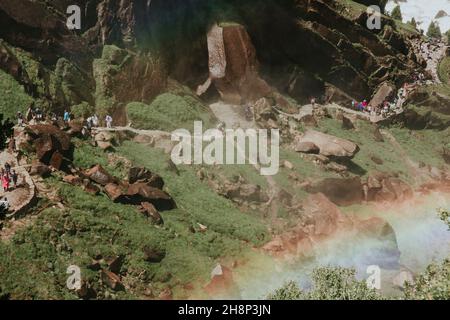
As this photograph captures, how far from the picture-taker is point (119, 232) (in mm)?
31406

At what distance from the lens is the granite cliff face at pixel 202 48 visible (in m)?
41.3

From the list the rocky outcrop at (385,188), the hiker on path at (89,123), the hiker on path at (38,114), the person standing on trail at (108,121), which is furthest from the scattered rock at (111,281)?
the rocky outcrop at (385,188)

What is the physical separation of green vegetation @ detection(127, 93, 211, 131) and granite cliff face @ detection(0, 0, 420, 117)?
4.06 feet

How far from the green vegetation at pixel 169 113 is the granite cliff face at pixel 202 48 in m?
1.24

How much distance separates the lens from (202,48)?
53.7 metres

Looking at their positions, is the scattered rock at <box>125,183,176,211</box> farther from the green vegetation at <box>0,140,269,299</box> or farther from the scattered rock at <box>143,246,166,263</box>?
the scattered rock at <box>143,246,166,263</box>

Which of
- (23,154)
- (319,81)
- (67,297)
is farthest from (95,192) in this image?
(319,81)

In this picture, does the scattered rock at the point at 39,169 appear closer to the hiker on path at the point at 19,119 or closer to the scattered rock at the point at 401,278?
the hiker on path at the point at 19,119

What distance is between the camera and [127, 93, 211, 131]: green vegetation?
4525 cm

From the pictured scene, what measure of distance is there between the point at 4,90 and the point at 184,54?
20.8m

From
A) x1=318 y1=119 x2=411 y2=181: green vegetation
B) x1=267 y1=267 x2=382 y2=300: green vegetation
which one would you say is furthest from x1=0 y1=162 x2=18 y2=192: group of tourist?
x1=318 y1=119 x2=411 y2=181: green vegetation

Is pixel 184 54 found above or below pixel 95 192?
above

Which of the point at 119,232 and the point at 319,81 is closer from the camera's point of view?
the point at 119,232
